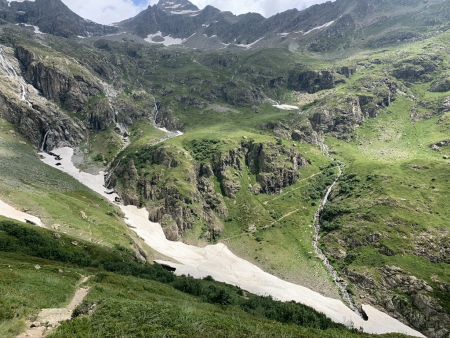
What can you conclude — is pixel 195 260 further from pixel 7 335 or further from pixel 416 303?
pixel 7 335

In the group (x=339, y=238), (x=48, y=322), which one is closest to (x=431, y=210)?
(x=339, y=238)

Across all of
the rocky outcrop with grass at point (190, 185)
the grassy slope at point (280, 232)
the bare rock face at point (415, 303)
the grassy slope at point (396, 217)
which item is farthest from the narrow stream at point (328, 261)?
the rocky outcrop with grass at point (190, 185)

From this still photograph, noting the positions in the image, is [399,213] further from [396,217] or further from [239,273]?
[239,273]

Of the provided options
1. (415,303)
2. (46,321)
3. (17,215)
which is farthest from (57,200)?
(415,303)

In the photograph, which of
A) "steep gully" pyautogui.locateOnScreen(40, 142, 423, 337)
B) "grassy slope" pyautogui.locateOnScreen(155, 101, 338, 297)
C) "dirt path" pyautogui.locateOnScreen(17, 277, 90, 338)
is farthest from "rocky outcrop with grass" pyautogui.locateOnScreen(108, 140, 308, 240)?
"dirt path" pyautogui.locateOnScreen(17, 277, 90, 338)

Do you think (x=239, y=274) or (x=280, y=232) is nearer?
(x=239, y=274)

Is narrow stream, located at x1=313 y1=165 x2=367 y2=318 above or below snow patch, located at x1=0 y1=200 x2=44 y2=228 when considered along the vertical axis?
below

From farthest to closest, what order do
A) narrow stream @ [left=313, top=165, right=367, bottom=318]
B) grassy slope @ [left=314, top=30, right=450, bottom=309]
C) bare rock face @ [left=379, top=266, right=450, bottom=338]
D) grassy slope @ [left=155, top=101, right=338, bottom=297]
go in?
grassy slope @ [left=155, top=101, right=338, bottom=297]
grassy slope @ [left=314, top=30, right=450, bottom=309]
narrow stream @ [left=313, top=165, right=367, bottom=318]
bare rock face @ [left=379, top=266, right=450, bottom=338]

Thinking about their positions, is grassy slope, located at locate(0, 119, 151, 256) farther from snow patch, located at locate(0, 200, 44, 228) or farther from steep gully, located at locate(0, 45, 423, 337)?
steep gully, located at locate(0, 45, 423, 337)

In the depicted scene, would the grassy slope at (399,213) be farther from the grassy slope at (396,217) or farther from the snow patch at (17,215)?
the snow patch at (17,215)

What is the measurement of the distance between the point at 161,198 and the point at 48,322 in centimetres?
14549

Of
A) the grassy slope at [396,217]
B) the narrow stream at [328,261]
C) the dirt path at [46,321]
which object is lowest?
the narrow stream at [328,261]

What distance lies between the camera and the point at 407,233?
138 metres

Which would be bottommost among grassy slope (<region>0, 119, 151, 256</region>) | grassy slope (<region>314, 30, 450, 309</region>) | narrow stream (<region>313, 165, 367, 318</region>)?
narrow stream (<region>313, 165, 367, 318</region>)
